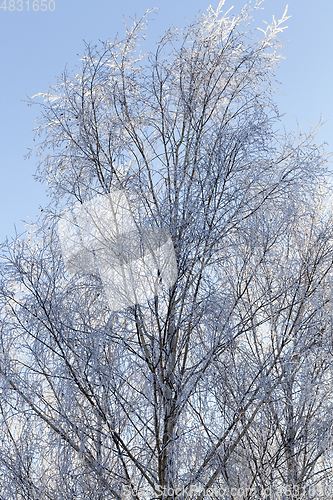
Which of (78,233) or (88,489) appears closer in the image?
(88,489)

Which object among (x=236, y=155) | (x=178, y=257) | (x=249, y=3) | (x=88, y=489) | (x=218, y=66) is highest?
(x=249, y=3)

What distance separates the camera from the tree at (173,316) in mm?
3543

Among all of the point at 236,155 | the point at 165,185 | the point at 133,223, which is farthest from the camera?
the point at 165,185

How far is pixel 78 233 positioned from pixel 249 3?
2922 mm

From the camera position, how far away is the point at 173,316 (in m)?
3.91

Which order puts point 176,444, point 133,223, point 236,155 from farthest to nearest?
point 236,155, point 133,223, point 176,444

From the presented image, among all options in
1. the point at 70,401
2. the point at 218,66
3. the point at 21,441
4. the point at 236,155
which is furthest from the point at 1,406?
the point at 218,66

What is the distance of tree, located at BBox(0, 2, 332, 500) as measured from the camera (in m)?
3.54

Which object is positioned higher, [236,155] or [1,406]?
[236,155]

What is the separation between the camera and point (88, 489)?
11.7 feet

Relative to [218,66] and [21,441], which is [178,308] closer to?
[21,441]

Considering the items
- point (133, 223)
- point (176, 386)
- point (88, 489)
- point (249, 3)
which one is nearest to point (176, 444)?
point (176, 386)

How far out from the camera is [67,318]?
3732mm

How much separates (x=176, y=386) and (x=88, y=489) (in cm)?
104
